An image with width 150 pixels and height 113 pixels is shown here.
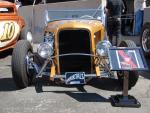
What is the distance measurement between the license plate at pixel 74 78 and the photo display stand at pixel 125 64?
0.67m

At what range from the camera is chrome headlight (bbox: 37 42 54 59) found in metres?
7.48

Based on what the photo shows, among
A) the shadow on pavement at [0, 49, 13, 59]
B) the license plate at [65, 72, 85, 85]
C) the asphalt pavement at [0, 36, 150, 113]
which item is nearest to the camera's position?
the asphalt pavement at [0, 36, 150, 113]

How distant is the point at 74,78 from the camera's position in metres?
7.21

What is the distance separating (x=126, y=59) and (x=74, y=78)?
3.40 ft

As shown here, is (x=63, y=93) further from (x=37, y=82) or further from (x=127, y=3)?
(x=127, y=3)

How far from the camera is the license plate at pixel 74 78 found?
7.20m

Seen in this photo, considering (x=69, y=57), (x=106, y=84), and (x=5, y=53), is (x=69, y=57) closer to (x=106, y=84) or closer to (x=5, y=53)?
(x=106, y=84)

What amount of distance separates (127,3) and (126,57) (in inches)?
390

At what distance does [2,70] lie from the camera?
9586mm

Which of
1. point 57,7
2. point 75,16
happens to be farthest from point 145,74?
point 57,7

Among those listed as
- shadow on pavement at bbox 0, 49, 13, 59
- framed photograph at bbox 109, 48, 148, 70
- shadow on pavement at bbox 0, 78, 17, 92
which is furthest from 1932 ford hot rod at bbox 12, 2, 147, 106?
shadow on pavement at bbox 0, 49, 13, 59

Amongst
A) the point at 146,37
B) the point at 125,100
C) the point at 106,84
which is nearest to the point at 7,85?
the point at 106,84

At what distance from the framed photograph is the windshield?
1885mm

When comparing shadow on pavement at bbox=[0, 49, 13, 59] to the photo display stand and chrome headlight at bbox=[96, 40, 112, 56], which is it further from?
the photo display stand
